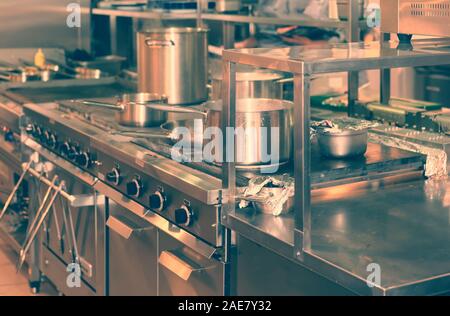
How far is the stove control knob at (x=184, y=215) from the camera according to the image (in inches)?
83.7

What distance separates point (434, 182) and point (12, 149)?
6.45ft

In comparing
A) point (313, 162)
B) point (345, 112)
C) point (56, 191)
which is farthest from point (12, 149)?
point (313, 162)

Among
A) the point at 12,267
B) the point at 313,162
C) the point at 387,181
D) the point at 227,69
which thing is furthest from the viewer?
the point at 12,267

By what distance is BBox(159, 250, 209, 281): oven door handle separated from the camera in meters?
2.10

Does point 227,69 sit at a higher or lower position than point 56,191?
higher

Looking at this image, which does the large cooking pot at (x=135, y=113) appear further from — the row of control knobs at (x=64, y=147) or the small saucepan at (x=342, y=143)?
the small saucepan at (x=342, y=143)

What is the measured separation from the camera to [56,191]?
3053 millimetres

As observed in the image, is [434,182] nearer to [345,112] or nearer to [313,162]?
[313,162]

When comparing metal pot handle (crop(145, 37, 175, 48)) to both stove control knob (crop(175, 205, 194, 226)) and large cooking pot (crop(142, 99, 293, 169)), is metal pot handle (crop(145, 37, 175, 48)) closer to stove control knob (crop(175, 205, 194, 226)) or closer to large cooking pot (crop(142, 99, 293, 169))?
large cooking pot (crop(142, 99, 293, 169))

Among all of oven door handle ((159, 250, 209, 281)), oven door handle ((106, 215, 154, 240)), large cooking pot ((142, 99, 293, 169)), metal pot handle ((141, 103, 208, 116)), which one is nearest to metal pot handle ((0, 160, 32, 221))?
oven door handle ((106, 215, 154, 240))

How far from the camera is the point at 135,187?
241cm

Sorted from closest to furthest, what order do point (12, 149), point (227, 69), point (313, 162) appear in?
1. point (227, 69)
2. point (313, 162)
3. point (12, 149)

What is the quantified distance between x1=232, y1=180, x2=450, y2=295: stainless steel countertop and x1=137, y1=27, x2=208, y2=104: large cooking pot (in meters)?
1.00

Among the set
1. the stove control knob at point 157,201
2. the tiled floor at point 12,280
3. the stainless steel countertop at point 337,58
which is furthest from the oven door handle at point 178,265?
the tiled floor at point 12,280
